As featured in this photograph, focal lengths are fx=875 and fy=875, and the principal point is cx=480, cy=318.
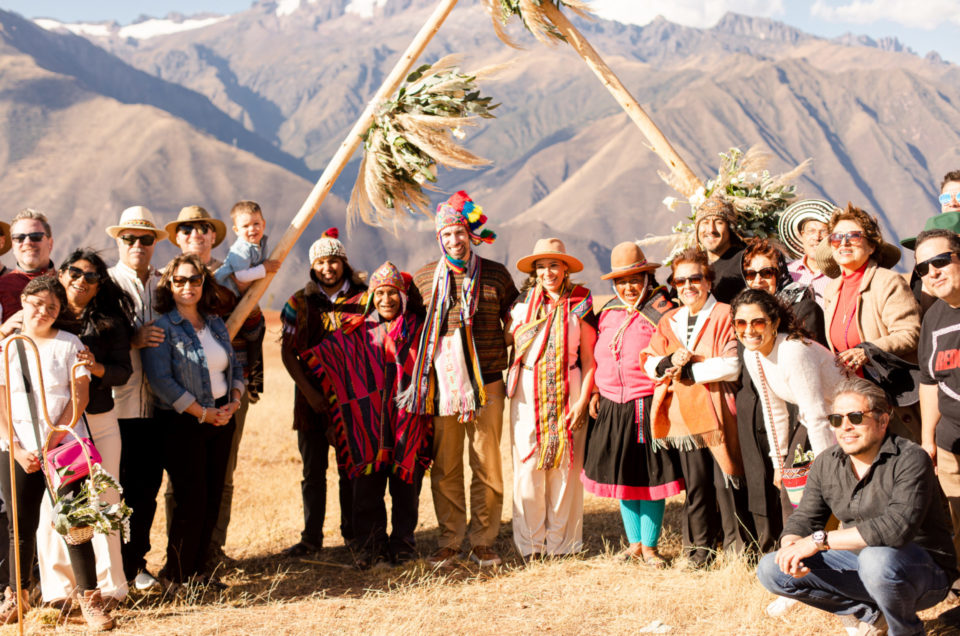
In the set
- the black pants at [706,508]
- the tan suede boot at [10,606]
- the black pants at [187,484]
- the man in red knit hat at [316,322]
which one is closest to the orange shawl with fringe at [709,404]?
the black pants at [706,508]

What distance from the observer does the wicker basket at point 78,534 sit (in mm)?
4090

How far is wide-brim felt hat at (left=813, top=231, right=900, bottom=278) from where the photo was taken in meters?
4.77

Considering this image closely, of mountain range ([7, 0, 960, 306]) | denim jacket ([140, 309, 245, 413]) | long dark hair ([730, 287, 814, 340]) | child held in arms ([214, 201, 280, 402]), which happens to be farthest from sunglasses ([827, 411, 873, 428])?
mountain range ([7, 0, 960, 306])

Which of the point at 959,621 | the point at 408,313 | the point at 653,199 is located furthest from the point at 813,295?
the point at 653,199

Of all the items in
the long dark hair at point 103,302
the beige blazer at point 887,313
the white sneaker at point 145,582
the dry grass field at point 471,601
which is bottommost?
the dry grass field at point 471,601

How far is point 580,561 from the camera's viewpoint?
5.30 meters

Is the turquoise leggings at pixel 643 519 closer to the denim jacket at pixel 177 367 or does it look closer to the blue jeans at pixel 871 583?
the blue jeans at pixel 871 583

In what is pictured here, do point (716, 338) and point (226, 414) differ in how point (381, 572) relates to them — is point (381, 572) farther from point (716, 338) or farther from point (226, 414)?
point (716, 338)

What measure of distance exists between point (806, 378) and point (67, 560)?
12.5ft

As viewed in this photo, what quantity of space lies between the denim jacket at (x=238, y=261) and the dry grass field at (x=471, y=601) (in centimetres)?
184

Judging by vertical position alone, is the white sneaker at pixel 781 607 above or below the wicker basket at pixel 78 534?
below

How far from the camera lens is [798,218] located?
5273 millimetres

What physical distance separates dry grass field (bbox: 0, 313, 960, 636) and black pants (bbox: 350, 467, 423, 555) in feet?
0.62

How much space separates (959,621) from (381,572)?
3.17 meters
